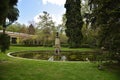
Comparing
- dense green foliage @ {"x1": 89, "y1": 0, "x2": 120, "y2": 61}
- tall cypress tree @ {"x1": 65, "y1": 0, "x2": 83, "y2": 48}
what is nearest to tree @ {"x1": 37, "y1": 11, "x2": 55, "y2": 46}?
tall cypress tree @ {"x1": 65, "y1": 0, "x2": 83, "y2": 48}

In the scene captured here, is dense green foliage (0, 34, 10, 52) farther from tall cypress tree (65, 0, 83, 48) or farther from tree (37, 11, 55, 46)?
tree (37, 11, 55, 46)

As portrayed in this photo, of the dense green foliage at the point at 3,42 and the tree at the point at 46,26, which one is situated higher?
the tree at the point at 46,26

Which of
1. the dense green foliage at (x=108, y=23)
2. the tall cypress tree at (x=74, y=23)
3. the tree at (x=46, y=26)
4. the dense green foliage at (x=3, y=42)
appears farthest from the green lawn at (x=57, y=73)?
the tree at (x=46, y=26)

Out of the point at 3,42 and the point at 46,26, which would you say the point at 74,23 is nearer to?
the point at 46,26

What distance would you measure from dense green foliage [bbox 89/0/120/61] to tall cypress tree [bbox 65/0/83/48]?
23094mm

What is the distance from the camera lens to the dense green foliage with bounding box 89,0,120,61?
972cm

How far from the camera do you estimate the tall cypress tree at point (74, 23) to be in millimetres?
33656

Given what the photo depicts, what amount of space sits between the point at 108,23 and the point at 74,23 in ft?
78.5

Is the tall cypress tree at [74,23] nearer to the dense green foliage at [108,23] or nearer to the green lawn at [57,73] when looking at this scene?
the dense green foliage at [108,23]

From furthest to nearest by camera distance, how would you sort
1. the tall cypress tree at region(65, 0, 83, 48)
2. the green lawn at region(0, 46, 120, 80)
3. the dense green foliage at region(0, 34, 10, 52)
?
the tall cypress tree at region(65, 0, 83, 48) → the dense green foliage at region(0, 34, 10, 52) → the green lawn at region(0, 46, 120, 80)

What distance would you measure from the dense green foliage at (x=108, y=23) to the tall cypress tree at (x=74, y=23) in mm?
23094

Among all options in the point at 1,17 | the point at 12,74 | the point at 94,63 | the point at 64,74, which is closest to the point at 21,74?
the point at 12,74

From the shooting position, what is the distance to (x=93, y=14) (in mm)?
10461

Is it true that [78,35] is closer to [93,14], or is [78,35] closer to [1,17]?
[93,14]
